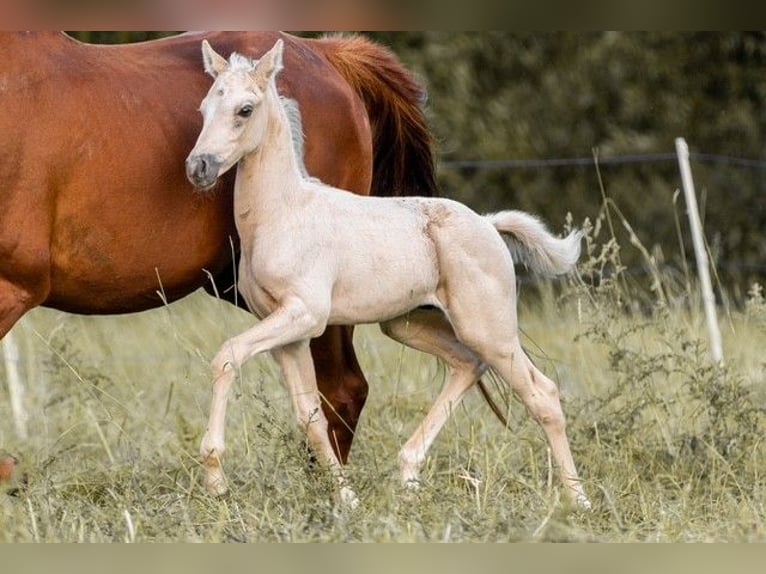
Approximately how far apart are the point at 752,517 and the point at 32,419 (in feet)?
12.6

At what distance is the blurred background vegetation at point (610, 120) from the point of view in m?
12.8

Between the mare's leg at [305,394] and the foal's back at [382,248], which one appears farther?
the mare's leg at [305,394]

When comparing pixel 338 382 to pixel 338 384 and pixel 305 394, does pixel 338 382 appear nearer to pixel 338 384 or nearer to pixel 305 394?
pixel 338 384

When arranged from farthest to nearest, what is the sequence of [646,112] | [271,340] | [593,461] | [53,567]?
[646,112] < [593,461] < [271,340] < [53,567]

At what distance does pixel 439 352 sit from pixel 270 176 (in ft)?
3.18

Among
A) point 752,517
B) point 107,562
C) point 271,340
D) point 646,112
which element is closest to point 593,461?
point 752,517

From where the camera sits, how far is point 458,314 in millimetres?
5246

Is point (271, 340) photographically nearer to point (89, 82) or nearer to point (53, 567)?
point (89, 82)

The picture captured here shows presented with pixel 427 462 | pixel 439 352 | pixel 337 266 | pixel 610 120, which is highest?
pixel 337 266

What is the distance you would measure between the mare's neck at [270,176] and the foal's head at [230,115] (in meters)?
0.06

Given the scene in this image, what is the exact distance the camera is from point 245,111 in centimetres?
492

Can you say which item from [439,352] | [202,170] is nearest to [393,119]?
[439,352]

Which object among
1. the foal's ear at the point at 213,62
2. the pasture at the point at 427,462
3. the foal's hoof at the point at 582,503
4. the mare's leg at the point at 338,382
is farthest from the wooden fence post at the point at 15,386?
the foal's hoof at the point at 582,503

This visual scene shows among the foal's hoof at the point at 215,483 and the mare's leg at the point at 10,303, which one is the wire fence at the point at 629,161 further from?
the mare's leg at the point at 10,303
